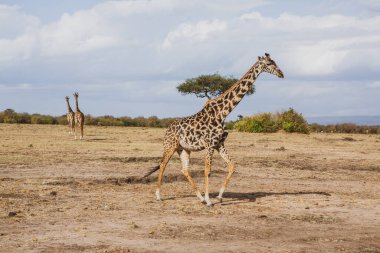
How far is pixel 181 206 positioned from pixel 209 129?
170 centimetres

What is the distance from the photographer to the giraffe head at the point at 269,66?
48.0 feet

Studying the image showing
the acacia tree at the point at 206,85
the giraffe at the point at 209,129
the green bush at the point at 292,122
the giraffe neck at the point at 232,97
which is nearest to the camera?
the giraffe at the point at 209,129

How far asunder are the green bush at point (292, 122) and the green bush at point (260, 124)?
523 mm

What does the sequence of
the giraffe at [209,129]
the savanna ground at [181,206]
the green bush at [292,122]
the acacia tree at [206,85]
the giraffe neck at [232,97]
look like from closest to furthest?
the savanna ground at [181,206]
the giraffe at [209,129]
the giraffe neck at [232,97]
the green bush at [292,122]
the acacia tree at [206,85]

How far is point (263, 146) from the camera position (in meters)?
30.6

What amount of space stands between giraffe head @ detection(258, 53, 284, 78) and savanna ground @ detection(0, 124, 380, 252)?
2725 mm

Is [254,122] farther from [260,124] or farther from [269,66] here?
[269,66]

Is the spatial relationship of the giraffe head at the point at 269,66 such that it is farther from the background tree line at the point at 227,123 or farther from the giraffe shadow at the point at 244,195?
the background tree line at the point at 227,123

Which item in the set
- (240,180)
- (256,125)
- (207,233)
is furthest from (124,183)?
(256,125)

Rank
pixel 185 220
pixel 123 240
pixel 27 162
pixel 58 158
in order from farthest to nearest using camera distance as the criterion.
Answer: pixel 58 158
pixel 27 162
pixel 185 220
pixel 123 240

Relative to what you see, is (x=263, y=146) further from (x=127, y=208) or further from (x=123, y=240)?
(x=123, y=240)

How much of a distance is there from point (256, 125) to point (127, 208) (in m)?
29.7

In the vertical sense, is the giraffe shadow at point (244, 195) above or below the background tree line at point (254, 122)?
below

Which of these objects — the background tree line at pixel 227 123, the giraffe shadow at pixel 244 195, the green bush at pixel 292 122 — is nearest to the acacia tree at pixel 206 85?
the background tree line at pixel 227 123
